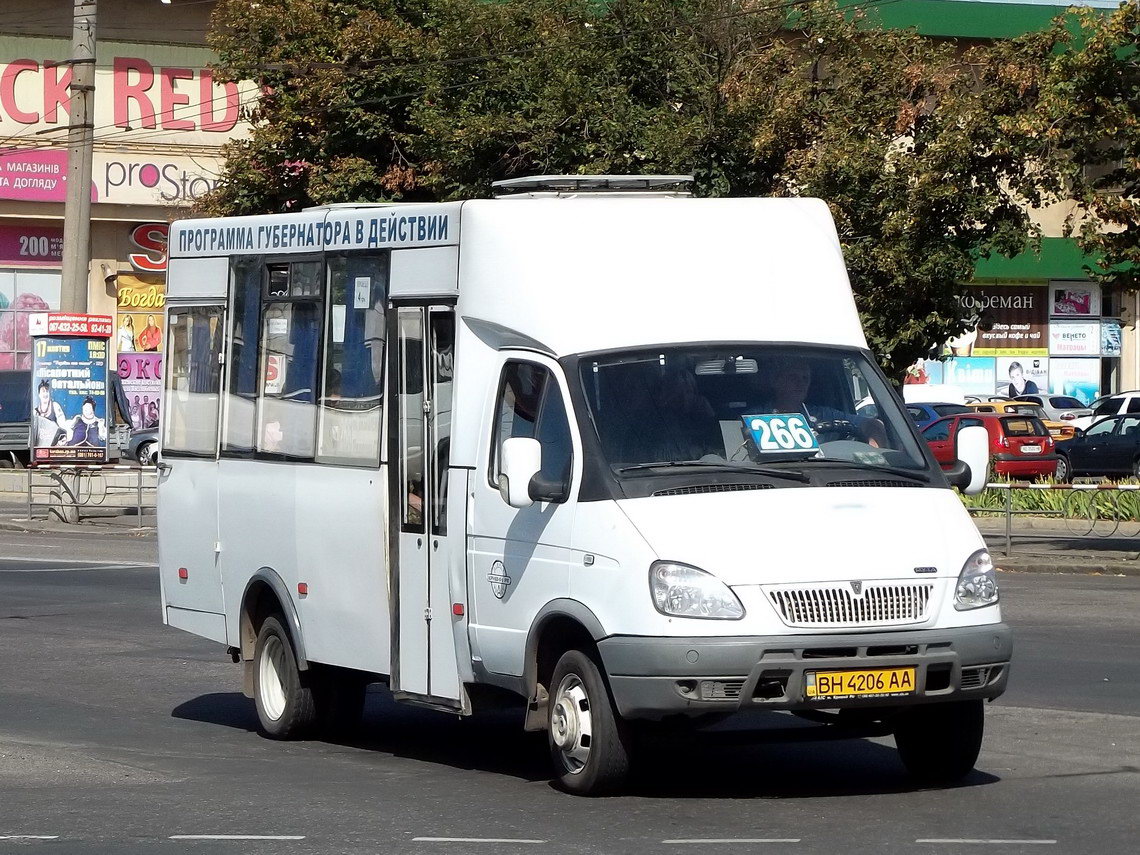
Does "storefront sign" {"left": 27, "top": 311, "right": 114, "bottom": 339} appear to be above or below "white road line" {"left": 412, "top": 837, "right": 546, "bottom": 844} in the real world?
above

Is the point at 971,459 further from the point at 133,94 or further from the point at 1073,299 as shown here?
the point at 1073,299

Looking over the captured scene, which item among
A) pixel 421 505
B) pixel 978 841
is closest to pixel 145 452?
pixel 421 505

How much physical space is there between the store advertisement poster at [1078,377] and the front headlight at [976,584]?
159 feet

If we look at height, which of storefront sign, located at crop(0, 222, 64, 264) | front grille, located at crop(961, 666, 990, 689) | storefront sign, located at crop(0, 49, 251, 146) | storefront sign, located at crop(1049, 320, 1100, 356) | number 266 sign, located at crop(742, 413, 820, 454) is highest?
storefront sign, located at crop(0, 49, 251, 146)

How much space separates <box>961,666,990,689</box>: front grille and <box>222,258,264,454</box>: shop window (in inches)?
179

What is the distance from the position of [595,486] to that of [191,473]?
4.06 meters

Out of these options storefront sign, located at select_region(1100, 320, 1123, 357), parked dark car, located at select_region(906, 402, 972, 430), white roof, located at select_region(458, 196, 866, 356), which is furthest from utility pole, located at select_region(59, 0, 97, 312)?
storefront sign, located at select_region(1100, 320, 1123, 357)

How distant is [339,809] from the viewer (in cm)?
846

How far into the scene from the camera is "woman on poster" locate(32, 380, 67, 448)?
32406mm

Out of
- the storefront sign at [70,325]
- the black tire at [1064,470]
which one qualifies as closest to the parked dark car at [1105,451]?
the black tire at [1064,470]

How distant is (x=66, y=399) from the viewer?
32.4m

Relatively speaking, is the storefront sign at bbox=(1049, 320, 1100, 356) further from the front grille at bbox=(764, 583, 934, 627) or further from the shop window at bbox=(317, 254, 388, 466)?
the front grille at bbox=(764, 583, 934, 627)

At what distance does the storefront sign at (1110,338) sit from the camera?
55500mm

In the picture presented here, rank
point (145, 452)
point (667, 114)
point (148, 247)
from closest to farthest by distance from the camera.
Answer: point (667, 114) → point (145, 452) → point (148, 247)
